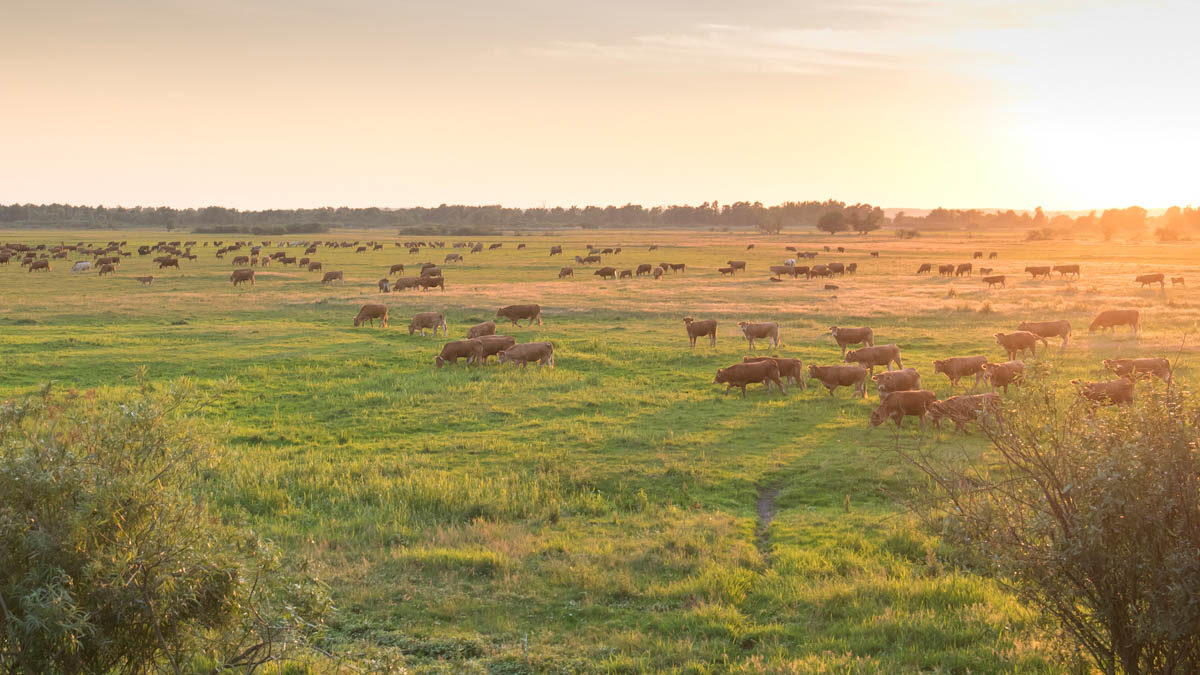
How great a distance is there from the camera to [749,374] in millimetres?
20141

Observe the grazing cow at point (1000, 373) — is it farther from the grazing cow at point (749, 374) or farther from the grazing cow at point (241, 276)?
the grazing cow at point (241, 276)

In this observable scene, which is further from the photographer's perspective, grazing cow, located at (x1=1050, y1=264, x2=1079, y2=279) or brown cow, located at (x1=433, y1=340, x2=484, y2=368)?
grazing cow, located at (x1=1050, y1=264, x2=1079, y2=279)

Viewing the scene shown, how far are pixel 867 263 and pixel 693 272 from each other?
20.6m

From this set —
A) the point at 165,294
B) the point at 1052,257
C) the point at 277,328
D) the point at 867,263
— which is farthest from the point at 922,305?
the point at 1052,257

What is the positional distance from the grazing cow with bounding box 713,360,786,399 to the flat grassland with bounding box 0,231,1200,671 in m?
0.47

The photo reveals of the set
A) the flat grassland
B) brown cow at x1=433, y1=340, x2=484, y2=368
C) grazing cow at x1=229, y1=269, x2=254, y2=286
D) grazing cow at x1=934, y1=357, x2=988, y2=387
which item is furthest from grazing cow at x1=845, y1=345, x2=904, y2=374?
grazing cow at x1=229, y1=269, x2=254, y2=286

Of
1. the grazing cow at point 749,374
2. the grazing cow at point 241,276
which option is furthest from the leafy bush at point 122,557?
the grazing cow at point 241,276

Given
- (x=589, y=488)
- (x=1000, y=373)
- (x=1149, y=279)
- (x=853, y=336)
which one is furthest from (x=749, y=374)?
(x=1149, y=279)

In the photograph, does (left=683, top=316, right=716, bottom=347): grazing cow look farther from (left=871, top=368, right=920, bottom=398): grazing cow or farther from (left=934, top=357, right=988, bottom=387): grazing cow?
(left=871, top=368, right=920, bottom=398): grazing cow

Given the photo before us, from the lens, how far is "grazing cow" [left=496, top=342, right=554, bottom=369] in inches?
933

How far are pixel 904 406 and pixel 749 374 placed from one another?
4.63 metres

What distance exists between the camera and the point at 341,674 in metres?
6.96

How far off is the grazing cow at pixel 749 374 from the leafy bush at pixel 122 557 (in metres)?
15.3

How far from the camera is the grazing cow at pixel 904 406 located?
1631 cm
